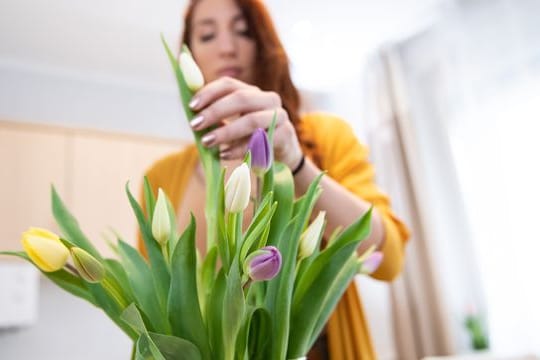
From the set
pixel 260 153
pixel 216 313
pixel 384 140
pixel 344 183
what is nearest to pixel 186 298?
pixel 216 313

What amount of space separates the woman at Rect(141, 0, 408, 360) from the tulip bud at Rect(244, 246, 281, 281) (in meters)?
0.17

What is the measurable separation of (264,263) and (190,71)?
0.71ft

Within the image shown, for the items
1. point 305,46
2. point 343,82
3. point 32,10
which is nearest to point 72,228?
point 32,10

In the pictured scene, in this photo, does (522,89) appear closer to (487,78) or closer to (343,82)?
(487,78)

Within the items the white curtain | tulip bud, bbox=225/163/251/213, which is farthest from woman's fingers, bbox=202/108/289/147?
the white curtain

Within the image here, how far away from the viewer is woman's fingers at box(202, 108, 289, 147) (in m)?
0.50

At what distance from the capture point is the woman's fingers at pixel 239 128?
50cm

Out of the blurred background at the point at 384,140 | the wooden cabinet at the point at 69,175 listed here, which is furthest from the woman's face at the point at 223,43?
the wooden cabinet at the point at 69,175

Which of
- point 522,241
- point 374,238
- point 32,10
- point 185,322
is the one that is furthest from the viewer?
point 32,10

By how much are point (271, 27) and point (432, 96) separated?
2.15m

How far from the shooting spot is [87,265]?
1.31ft

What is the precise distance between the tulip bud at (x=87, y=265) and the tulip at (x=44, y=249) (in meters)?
0.01

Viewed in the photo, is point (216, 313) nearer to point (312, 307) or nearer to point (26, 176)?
point (312, 307)

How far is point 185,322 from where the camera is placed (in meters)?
0.43
